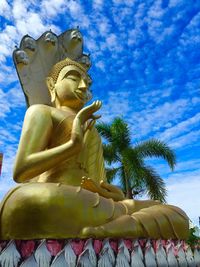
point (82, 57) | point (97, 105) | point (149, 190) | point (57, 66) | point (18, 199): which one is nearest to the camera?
point (18, 199)

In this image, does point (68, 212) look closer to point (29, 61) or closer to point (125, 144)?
point (29, 61)

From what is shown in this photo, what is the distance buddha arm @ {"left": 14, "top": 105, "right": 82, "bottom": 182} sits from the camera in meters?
3.98

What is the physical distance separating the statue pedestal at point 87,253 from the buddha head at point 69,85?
229 centimetres

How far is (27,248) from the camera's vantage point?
3020mm

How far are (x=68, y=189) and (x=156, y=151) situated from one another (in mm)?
9998

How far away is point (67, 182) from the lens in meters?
4.33

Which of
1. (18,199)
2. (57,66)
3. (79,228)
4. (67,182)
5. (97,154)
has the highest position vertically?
(57,66)

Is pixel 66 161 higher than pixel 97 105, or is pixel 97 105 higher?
pixel 97 105

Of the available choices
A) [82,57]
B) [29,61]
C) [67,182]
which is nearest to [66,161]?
[67,182]

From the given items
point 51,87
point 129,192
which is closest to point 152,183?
point 129,192

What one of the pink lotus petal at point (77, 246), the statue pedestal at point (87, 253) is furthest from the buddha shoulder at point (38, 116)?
A: the pink lotus petal at point (77, 246)

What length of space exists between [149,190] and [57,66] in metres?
8.46

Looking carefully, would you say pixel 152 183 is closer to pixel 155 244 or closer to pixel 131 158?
pixel 131 158

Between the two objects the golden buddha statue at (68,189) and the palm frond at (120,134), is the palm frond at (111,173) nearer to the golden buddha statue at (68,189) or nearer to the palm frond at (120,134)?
the palm frond at (120,134)
